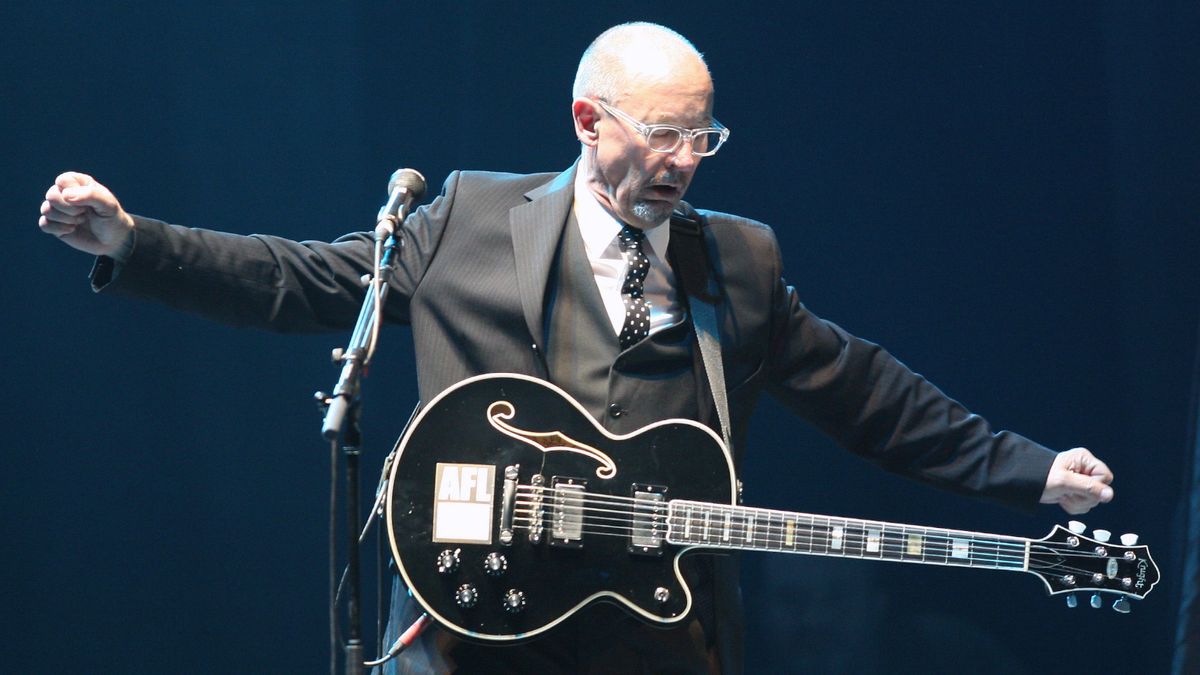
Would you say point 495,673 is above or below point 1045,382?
below

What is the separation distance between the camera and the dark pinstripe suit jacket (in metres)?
2.72

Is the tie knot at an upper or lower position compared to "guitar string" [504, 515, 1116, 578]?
upper

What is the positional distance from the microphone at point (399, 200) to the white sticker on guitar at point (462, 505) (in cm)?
48

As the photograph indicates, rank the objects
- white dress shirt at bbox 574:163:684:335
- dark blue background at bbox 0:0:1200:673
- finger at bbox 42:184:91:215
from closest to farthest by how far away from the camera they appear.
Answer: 1. finger at bbox 42:184:91:215
2. white dress shirt at bbox 574:163:684:335
3. dark blue background at bbox 0:0:1200:673

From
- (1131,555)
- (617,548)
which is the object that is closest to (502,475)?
(617,548)

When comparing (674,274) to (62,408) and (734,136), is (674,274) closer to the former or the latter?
(734,136)

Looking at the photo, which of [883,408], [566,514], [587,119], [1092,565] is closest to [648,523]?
[566,514]

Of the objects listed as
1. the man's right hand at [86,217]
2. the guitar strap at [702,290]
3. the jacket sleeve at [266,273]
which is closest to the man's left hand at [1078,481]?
the guitar strap at [702,290]

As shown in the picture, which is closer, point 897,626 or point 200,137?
point 200,137

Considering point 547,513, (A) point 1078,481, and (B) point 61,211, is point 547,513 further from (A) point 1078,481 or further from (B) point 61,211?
(A) point 1078,481

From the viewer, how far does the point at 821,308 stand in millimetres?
3945

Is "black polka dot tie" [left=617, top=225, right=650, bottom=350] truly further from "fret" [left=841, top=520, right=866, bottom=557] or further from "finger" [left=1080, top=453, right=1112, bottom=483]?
"finger" [left=1080, top=453, right=1112, bottom=483]

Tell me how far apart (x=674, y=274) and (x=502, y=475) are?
652mm

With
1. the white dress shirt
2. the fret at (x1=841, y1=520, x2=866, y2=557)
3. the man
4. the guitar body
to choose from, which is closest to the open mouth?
the man
